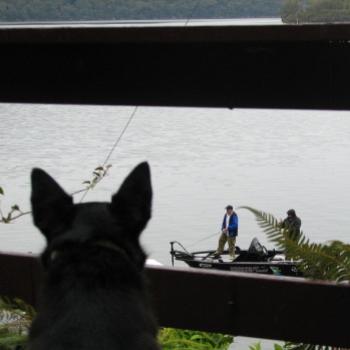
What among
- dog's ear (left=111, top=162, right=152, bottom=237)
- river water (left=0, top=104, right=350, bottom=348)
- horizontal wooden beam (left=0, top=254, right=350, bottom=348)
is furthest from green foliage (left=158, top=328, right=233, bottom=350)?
river water (left=0, top=104, right=350, bottom=348)

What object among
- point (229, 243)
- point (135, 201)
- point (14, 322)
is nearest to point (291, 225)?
point (14, 322)

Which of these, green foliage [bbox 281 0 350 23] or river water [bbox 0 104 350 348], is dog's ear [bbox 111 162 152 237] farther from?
river water [bbox 0 104 350 348]

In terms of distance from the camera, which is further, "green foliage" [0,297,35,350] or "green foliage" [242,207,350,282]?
"green foliage" [242,207,350,282]

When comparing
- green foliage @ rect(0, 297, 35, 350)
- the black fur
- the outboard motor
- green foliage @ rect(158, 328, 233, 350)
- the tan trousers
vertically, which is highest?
the black fur

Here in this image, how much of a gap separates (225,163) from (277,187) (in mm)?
3473

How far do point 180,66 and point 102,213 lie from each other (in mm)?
1365

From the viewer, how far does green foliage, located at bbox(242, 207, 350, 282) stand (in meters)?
4.17

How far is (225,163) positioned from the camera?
34.9 metres

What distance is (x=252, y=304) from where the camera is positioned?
360 centimetres

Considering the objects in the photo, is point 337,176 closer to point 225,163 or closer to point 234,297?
point 225,163

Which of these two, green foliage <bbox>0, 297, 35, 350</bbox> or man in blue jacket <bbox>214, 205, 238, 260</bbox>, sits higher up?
green foliage <bbox>0, 297, 35, 350</bbox>

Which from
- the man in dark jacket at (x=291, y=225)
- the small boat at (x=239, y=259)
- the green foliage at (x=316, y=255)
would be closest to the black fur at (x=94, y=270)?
the green foliage at (x=316, y=255)

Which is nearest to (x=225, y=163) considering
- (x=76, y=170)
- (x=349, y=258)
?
(x=76, y=170)

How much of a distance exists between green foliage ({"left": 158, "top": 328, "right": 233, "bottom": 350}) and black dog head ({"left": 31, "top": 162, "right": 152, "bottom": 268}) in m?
2.39
